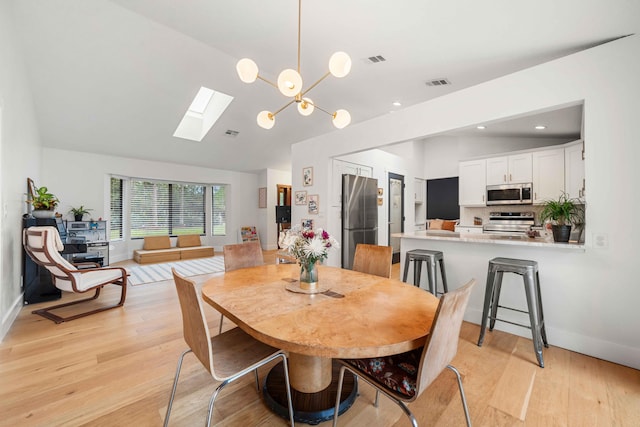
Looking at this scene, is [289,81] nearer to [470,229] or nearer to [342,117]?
[342,117]

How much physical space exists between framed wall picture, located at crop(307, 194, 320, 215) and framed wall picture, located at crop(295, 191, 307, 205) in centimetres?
14

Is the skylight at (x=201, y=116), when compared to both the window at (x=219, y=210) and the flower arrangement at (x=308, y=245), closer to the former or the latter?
the window at (x=219, y=210)

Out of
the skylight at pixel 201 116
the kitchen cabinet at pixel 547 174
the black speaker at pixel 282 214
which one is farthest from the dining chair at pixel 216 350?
the kitchen cabinet at pixel 547 174

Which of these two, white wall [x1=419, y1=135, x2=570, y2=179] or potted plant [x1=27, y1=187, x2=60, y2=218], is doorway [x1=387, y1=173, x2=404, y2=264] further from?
potted plant [x1=27, y1=187, x2=60, y2=218]

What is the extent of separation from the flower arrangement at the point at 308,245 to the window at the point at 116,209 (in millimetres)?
6700

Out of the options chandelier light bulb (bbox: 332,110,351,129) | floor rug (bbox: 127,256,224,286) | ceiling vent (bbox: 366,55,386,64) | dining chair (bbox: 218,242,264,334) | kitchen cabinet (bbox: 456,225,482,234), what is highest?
ceiling vent (bbox: 366,55,386,64)

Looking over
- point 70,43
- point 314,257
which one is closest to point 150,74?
point 70,43

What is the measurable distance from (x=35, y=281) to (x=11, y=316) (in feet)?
2.52

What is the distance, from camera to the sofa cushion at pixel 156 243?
6824 millimetres

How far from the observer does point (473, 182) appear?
5680mm

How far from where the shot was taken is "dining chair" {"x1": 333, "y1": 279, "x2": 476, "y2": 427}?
40.5 inches

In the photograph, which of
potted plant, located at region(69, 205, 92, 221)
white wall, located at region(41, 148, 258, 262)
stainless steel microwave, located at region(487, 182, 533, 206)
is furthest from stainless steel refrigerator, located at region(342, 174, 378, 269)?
potted plant, located at region(69, 205, 92, 221)

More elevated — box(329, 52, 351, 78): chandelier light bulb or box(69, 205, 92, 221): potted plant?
box(329, 52, 351, 78): chandelier light bulb

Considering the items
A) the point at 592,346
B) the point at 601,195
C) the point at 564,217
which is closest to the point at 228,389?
the point at 592,346
